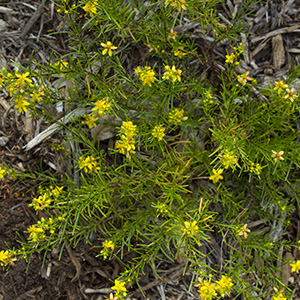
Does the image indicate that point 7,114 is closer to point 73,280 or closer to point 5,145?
point 5,145

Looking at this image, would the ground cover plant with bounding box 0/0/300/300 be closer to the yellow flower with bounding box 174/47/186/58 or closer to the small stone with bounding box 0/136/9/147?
the yellow flower with bounding box 174/47/186/58

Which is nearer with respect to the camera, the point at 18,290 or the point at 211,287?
the point at 211,287

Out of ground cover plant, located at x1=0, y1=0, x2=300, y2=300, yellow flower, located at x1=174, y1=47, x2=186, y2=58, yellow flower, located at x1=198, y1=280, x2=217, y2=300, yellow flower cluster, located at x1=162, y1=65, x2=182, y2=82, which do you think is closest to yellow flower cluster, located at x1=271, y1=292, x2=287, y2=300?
ground cover plant, located at x1=0, y1=0, x2=300, y2=300

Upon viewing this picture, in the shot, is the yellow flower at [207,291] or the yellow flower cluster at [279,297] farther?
the yellow flower cluster at [279,297]

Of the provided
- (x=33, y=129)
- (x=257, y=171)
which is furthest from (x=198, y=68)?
(x=33, y=129)

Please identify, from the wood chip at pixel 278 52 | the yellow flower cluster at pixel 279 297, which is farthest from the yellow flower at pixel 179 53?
the yellow flower cluster at pixel 279 297

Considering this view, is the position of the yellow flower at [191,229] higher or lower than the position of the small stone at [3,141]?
higher

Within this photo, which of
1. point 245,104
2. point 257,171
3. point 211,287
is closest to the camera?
point 211,287

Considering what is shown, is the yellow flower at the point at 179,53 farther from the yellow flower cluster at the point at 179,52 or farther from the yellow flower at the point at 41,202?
the yellow flower at the point at 41,202

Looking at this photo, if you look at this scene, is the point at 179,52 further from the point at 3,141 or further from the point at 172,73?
the point at 3,141
